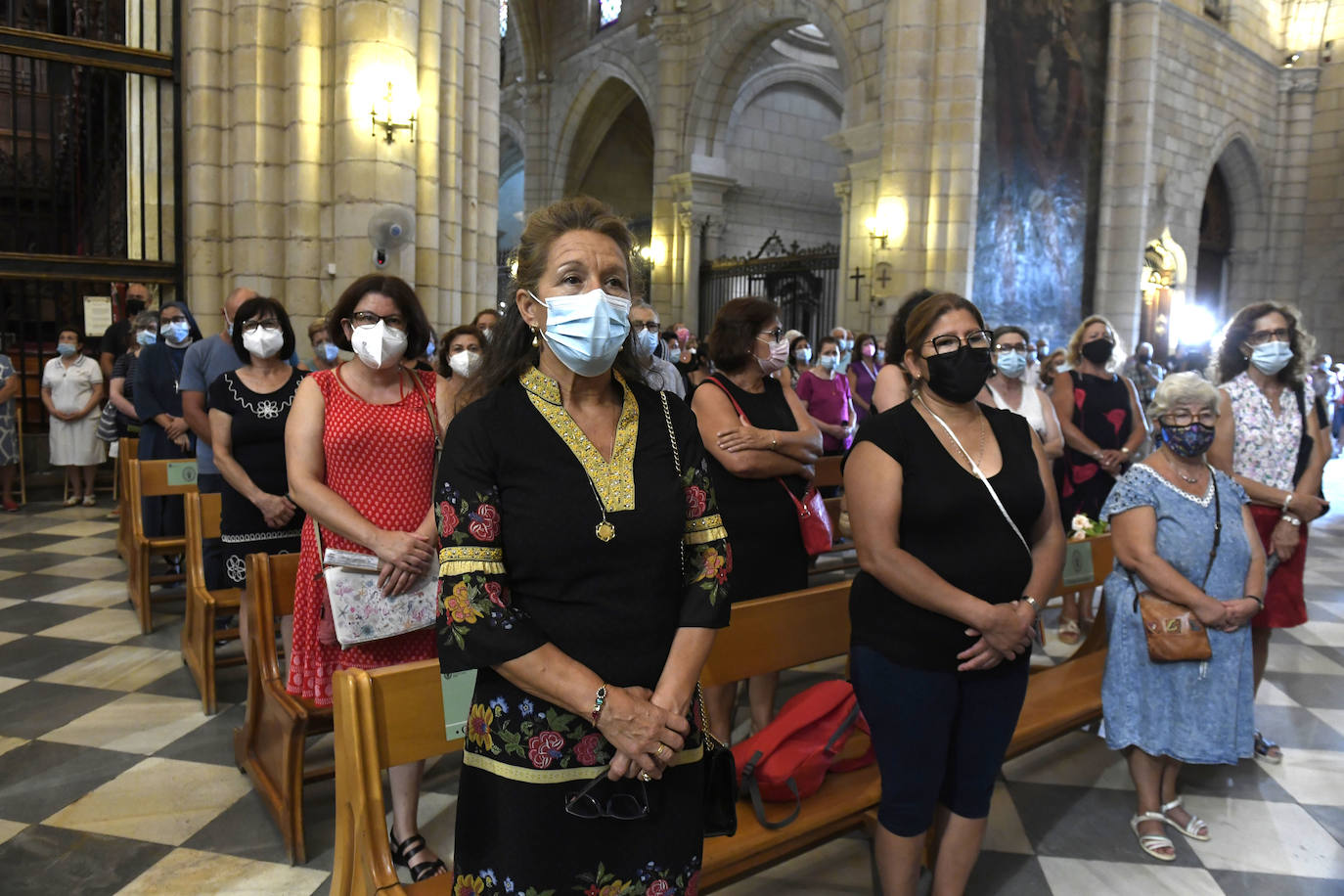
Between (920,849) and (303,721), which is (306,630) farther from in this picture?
(920,849)

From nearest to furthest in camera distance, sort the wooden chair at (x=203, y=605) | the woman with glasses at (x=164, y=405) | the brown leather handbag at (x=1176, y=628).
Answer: the brown leather handbag at (x=1176, y=628), the wooden chair at (x=203, y=605), the woman with glasses at (x=164, y=405)

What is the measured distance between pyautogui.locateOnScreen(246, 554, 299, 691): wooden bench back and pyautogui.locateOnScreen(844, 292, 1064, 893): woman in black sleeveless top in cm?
186

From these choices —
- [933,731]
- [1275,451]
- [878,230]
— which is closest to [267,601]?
[933,731]

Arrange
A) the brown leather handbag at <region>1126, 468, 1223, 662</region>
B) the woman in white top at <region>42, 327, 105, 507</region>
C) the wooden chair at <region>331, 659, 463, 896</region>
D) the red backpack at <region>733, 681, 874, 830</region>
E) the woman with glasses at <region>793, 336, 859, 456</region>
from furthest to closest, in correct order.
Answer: the woman in white top at <region>42, 327, 105, 507</region> < the woman with glasses at <region>793, 336, 859, 456</region> < the brown leather handbag at <region>1126, 468, 1223, 662</region> < the red backpack at <region>733, 681, 874, 830</region> < the wooden chair at <region>331, 659, 463, 896</region>

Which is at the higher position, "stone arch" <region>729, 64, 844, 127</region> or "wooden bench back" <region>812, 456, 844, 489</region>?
"stone arch" <region>729, 64, 844, 127</region>

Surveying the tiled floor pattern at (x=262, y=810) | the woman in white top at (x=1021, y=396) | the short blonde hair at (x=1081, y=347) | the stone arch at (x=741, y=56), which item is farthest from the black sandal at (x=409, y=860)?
the stone arch at (x=741, y=56)

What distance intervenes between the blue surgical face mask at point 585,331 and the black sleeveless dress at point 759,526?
1.43 metres

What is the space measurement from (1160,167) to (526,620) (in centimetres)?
1809

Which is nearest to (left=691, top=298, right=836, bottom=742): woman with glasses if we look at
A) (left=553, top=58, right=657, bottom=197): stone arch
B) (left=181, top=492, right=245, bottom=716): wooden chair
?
(left=181, top=492, right=245, bottom=716): wooden chair

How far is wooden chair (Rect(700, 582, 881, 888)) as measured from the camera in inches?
82.8

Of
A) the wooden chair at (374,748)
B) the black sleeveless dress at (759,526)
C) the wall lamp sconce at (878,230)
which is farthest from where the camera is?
the wall lamp sconce at (878,230)

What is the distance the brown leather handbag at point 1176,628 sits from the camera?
8.77 feet

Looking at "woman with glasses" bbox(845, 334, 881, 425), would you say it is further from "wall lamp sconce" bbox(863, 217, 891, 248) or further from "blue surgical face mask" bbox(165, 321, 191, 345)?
"blue surgical face mask" bbox(165, 321, 191, 345)

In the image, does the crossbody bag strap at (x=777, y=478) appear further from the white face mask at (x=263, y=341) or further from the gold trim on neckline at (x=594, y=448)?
the white face mask at (x=263, y=341)
